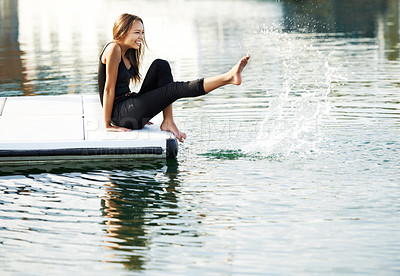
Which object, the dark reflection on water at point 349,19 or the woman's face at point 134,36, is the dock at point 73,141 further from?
the dark reflection on water at point 349,19

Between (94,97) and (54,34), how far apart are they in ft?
43.6

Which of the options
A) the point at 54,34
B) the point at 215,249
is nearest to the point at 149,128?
the point at 215,249

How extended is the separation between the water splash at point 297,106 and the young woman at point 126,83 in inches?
34.6

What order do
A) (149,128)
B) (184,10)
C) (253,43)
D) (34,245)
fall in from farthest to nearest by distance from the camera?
(184,10) < (253,43) < (149,128) < (34,245)

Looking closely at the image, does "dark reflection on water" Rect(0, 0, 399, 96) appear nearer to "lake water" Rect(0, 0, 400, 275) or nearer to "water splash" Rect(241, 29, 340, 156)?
"lake water" Rect(0, 0, 400, 275)

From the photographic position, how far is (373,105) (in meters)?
9.07

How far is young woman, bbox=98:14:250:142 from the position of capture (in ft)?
23.2

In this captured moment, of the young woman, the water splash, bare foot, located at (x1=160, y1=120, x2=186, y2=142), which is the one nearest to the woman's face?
the young woman

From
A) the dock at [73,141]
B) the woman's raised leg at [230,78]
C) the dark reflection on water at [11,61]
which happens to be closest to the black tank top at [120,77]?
the dock at [73,141]

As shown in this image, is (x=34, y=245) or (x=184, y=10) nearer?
(x=34, y=245)

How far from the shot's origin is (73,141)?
686 cm

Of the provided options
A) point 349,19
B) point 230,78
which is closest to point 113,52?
point 230,78

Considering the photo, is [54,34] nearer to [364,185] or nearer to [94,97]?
[94,97]

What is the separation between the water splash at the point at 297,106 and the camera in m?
7.33
